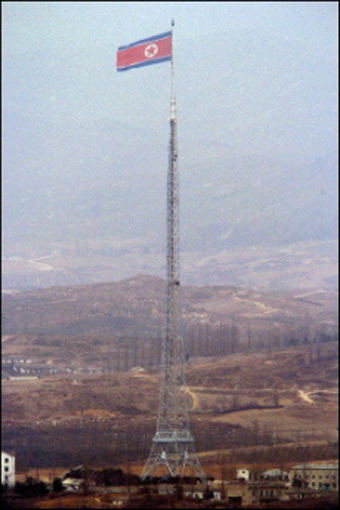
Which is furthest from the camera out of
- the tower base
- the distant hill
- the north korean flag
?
the distant hill

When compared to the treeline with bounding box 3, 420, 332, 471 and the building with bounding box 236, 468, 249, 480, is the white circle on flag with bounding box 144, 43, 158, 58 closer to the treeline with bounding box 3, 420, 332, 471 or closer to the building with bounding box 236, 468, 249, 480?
the treeline with bounding box 3, 420, 332, 471

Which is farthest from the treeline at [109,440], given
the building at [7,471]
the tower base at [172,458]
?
the tower base at [172,458]

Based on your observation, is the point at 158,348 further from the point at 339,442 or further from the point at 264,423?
Result: the point at 339,442

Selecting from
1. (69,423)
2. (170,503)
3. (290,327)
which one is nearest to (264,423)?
(69,423)

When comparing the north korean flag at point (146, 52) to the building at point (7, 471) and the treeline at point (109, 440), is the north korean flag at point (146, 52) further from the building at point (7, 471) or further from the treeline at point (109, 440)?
the building at point (7, 471)

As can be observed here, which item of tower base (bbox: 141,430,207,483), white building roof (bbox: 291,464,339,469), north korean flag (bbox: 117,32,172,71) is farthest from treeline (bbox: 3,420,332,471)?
north korean flag (bbox: 117,32,172,71)
